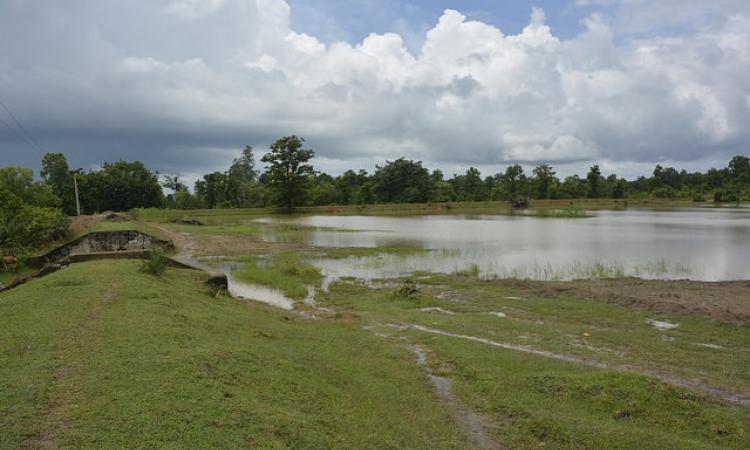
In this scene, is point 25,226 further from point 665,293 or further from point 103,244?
point 665,293

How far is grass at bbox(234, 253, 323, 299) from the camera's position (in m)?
15.4

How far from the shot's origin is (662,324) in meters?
10.6

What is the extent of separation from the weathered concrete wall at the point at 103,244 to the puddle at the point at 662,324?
16483 mm

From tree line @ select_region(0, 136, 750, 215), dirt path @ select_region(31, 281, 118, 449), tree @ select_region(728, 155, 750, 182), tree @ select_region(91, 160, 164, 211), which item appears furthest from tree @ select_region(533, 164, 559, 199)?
dirt path @ select_region(31, 281, 118, 449)

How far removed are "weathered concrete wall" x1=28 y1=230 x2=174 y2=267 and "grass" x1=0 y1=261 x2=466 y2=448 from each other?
11.2 m

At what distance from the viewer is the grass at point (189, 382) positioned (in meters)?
4.27

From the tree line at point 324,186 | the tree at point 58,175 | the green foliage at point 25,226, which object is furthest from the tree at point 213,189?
the green foliage at point 25,226

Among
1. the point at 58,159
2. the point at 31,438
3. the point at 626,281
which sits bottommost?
the point at 626,281

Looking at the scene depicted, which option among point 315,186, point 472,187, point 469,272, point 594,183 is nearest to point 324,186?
point 315,186

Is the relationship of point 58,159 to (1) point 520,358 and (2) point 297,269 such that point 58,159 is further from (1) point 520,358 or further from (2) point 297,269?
(1) point 520,358

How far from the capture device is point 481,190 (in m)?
85.7

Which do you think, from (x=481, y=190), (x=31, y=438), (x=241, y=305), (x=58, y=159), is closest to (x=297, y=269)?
(x=241, y=305)

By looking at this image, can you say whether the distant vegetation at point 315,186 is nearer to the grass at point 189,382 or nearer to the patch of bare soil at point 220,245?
the patch of bare soil at point 220,245

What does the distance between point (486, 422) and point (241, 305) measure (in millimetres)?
7334
